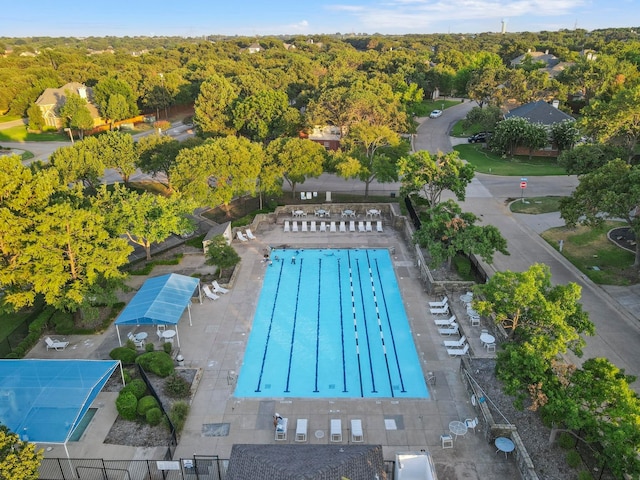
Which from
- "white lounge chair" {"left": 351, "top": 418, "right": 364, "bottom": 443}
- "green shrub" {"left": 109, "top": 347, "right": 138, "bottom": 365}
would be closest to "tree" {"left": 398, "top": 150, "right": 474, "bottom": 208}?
"white lounge chair" {"left": 351, "top": 418, "right": 364, "bottom": 443}

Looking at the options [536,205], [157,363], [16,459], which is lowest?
[157,363]

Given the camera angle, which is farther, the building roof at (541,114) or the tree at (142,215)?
the building roof at (541,114)

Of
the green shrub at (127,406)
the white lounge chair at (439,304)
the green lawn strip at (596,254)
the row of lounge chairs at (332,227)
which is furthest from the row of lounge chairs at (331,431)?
the row of lounge chairs at (332,227)

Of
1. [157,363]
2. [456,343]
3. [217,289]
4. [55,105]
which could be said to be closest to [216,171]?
[217,289]

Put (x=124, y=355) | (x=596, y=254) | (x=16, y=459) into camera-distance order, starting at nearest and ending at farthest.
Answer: (x=16, y=459)
(x=124, y=355)
(x=596, y=254)

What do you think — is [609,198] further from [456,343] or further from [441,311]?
[456,343]

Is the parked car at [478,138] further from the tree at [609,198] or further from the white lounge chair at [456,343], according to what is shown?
the white lounge chair at [456,343]

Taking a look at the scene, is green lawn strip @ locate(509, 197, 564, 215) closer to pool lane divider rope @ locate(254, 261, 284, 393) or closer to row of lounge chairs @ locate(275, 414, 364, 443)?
pool lane divider rope @ locate(254, 261, 284, 393)
